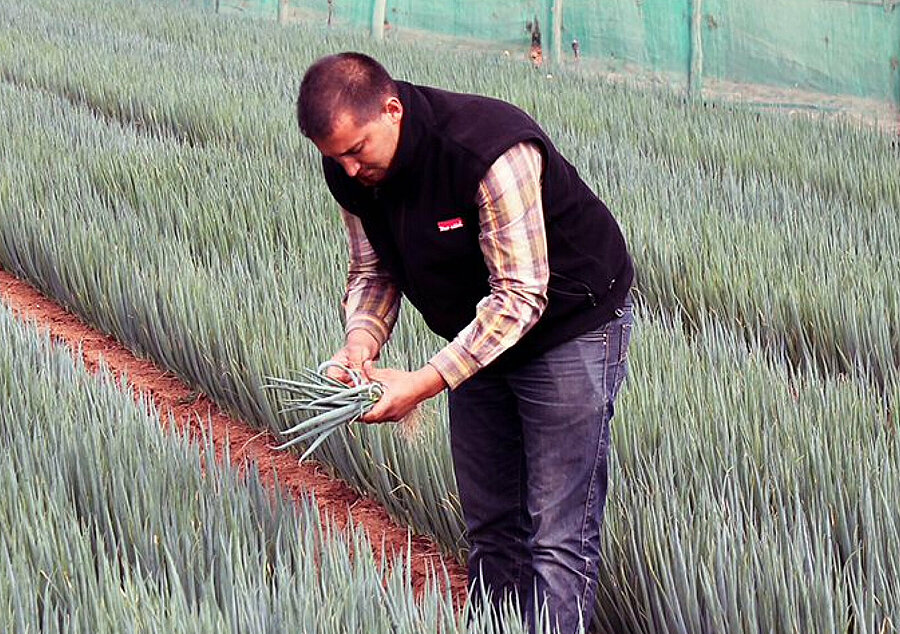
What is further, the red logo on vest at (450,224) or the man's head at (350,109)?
the red logo on vest at (450,224)

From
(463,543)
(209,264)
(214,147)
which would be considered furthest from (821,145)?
(463,543)

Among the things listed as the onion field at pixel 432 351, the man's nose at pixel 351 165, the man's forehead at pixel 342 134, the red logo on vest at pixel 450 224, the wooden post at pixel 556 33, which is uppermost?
the man's forehead at pixel 342 134

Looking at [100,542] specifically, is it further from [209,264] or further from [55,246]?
[55,246]

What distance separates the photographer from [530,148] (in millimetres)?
2008

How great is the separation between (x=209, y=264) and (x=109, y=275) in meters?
0.34

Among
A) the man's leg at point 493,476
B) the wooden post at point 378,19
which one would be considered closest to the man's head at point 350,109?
the man's leg at point 493,476

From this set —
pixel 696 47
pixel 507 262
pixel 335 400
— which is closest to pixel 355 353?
pixel 335 400

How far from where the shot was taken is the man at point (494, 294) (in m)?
1.96

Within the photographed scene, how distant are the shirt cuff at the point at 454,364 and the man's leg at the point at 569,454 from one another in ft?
0.67

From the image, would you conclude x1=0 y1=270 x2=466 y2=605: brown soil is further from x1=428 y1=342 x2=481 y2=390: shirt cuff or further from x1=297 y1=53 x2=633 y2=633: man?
x1=428 y1=342 x2=481 y2=390: shirt cuff

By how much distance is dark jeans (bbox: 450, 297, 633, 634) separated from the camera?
2193 mm

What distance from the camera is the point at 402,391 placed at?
2037 millimetres

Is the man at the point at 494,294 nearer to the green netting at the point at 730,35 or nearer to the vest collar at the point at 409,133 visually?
the vest collar at the point at 409,133

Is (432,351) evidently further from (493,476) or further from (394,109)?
(394,109)
